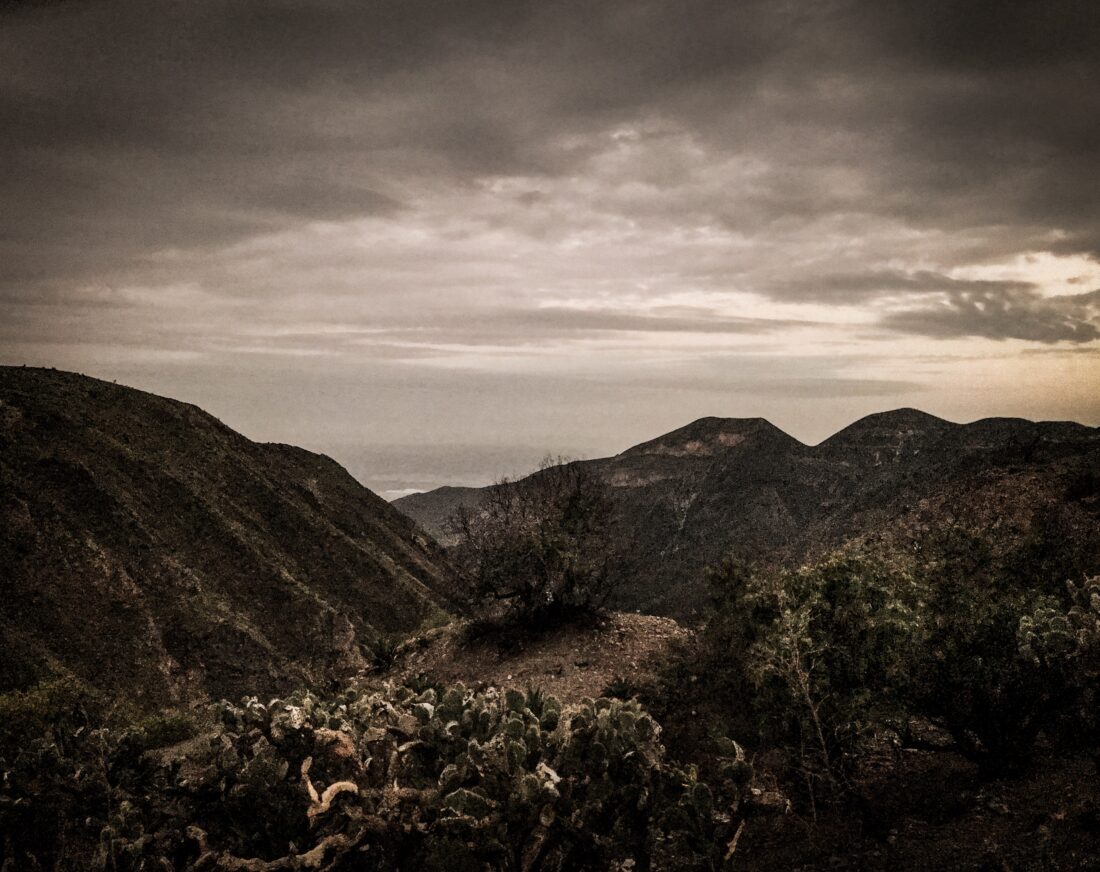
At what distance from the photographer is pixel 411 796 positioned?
19.6ft

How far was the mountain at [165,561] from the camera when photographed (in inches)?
1528

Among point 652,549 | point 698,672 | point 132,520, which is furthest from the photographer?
point 652,549

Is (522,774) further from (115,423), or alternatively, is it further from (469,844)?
(115,423)

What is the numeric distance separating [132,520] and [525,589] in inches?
1599

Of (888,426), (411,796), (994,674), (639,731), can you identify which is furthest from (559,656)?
(888,426)

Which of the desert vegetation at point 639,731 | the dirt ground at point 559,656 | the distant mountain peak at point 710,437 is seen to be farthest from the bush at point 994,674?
the distant mountain peak at point 710,437

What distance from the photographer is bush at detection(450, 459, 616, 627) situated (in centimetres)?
1988

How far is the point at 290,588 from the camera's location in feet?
170

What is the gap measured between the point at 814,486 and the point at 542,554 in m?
62.6

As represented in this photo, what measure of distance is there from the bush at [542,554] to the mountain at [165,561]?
303 inches

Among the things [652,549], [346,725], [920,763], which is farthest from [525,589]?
[652,549]

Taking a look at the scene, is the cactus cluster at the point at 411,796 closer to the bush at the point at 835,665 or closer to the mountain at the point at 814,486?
the bush at the point at 835,665

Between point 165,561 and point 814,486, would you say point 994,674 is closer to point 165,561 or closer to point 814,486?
point 165,561

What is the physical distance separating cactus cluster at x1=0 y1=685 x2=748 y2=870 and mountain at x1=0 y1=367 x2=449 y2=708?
1649 centimetres
